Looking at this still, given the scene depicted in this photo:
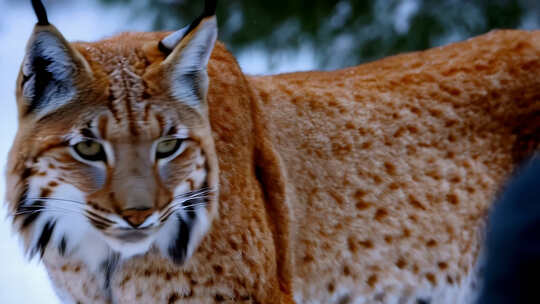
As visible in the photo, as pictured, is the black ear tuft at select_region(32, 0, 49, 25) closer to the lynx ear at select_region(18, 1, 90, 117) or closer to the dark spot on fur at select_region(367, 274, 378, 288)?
the lynx ear at select_region(18, 1, 90, 117)

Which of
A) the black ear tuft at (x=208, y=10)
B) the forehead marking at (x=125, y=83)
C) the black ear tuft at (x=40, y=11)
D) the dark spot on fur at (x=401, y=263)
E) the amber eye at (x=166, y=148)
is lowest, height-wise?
the dark spot on fur at (x=401, y=263)

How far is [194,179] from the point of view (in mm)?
2092

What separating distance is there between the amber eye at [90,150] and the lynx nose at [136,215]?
0.50ft

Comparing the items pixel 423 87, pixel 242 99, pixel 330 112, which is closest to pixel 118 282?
pixel 242 99

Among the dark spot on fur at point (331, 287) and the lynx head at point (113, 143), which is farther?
the dark spot on fur at point (331, 287)

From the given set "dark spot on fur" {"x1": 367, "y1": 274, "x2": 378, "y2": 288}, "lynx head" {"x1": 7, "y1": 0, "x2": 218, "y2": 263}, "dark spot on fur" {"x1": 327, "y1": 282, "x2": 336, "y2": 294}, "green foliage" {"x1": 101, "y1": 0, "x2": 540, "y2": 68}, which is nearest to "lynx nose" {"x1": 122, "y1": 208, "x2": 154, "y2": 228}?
"lynx head" {"x1": 7, "y1": 0, "x2": 218, "y2": 263}

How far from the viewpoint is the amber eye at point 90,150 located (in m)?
1.93

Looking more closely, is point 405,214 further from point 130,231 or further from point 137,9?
point 137,9

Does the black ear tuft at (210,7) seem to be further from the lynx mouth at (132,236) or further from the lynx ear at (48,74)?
the lynx mouth at (132,236)

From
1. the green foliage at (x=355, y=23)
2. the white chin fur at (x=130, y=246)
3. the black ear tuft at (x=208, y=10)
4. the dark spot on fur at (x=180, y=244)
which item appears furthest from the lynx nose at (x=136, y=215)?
the green foliage at (x=355, y=23)

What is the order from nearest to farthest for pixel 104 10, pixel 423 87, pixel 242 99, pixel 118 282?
pixel 118 282 → pixel 242 99 → pixel 423 87 → pixel 104 10

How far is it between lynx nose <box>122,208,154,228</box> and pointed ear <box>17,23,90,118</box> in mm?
351

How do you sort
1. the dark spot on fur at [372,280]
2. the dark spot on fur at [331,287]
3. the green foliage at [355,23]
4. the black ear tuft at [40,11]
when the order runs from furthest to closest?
the green foliage at [355,23] → the dark spot on fur at [372,280] → the dark spot on fur at [331,287] → the black ear tuft at [40,11]

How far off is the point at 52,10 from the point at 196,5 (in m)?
0.95
